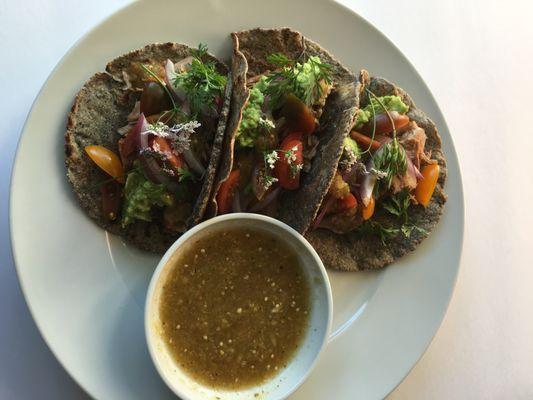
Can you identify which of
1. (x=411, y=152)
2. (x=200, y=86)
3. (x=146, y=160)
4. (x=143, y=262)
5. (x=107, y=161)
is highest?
(x=411, y=152)

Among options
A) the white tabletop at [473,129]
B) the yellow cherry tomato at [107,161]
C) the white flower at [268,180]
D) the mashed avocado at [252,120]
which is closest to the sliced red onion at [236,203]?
the white flower at [268,180]

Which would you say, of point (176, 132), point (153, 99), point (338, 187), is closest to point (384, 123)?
point (338, 187)

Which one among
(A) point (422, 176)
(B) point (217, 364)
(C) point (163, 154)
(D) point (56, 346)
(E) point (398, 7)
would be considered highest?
(E) point (398, 7)

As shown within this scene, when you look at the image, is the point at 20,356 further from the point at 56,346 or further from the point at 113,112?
the point at 113,112

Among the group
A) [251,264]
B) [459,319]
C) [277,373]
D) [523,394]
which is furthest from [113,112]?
[523,394]

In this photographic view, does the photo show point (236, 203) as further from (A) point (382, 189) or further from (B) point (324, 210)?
(A) point (382, 189)
